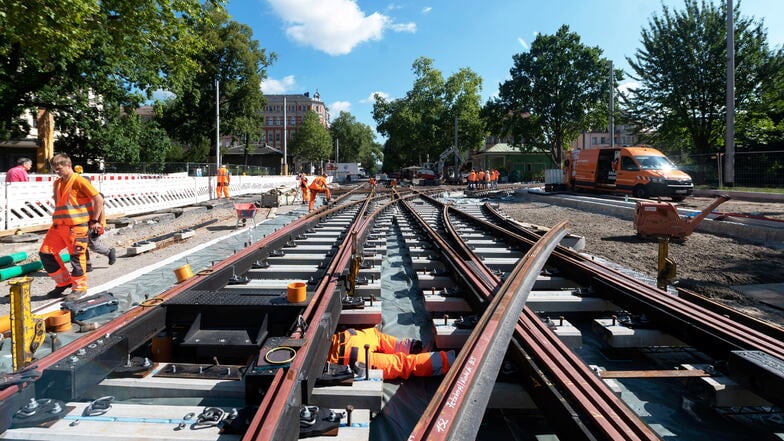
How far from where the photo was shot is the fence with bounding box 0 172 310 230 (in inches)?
380

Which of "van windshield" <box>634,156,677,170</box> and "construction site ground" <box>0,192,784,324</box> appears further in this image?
"van windshield" <box>634,156,677,170</box>

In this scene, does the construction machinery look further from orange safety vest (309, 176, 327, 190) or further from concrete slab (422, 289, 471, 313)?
orange safety vest (309, 176, 327, 190)

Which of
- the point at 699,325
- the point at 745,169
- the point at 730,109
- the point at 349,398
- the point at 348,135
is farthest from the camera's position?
the point at 348,135

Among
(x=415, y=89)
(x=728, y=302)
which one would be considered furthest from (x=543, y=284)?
(x=415, y=89)

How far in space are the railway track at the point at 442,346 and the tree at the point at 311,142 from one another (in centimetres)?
7151

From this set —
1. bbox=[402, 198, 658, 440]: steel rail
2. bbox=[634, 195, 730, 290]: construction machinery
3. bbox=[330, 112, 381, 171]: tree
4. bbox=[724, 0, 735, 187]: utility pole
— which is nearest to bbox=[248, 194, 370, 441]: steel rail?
bbox=[402, 198, 658, 440]: steel rail

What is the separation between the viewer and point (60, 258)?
4.92m

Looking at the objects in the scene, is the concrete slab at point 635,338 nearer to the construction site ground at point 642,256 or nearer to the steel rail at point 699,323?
the steel rail at point 699,323

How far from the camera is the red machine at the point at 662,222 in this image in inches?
309

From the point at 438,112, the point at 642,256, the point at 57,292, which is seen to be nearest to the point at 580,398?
the point at 57,292

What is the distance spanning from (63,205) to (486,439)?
16.8 feet

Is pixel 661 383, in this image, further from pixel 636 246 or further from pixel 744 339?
pixel 636 246

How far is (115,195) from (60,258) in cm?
957

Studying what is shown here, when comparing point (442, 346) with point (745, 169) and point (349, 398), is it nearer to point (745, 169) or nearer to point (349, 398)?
point (349, 398)
